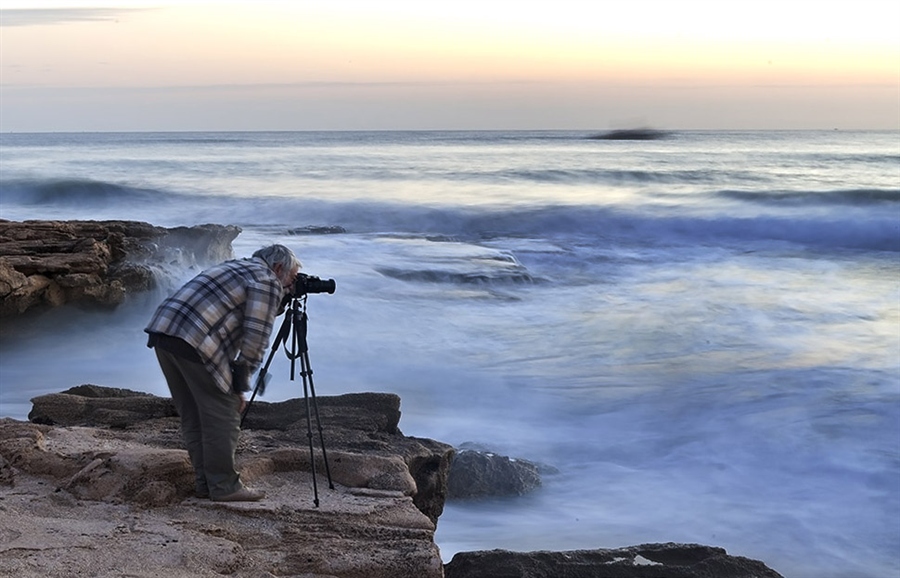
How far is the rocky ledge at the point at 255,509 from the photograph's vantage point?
4.18 m

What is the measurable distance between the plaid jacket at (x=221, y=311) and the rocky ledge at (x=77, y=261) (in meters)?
6.00

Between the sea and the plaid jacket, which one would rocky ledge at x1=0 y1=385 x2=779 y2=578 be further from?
the sea

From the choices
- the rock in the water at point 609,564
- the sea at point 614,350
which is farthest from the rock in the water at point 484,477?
the rock in the water at point 609,564

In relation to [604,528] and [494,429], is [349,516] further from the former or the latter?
[494,429]

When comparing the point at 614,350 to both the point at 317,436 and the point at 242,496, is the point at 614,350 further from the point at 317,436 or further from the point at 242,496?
the point at 242,496

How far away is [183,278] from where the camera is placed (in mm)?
12445

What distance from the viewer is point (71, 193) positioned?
29.8m

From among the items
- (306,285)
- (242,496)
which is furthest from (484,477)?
(306,285)

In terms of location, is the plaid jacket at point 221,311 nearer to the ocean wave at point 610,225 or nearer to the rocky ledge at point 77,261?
the rocky ledge at point 77,261

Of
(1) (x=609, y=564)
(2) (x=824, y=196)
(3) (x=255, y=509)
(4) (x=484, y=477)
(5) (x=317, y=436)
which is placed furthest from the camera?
(2) (x=824, y=196)

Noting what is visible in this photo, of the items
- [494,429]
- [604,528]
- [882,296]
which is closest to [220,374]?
[604,528]

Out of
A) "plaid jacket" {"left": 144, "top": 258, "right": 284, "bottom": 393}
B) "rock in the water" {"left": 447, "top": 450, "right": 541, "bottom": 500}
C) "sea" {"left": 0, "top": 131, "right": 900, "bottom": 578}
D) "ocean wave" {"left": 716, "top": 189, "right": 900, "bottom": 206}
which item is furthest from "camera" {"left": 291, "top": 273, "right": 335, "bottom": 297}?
"ocean wave" {"left": 716, "top": 189, "right": 900, "bottom": 206}

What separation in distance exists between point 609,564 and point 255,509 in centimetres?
193

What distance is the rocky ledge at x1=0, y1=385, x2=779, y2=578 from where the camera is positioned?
418 cm
